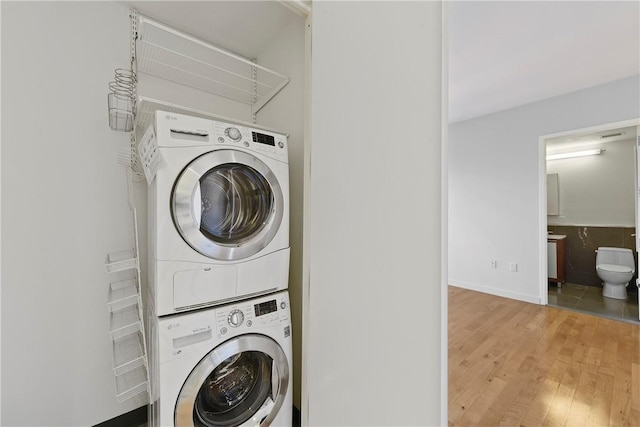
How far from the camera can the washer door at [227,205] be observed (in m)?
1.08

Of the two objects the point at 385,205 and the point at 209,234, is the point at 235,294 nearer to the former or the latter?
the point at 209,234

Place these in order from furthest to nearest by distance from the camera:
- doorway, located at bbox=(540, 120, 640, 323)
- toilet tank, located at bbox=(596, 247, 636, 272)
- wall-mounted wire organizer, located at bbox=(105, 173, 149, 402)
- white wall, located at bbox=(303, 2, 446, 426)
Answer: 1. doorway, located at bbox=(540, 120, 640, 323)
2. toilet tank, located at bbox=(596, 247, 636, 272)
3. wall-mounted wire organizer, located at bbox=(105, 173, 149, 402)
4. white wall, located at bbox=(303, 2, 446, 426)

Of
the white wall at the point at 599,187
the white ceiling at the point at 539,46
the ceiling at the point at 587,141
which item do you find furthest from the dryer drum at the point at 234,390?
the white wall at the point at 599,187

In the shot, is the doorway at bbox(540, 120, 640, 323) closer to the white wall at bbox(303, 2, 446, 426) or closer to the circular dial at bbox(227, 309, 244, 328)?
the white wall at bbox(303, 2, 446, 426)

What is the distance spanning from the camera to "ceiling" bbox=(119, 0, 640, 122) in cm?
162

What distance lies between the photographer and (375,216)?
0.95 meters

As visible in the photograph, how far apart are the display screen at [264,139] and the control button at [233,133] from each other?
0.07 m

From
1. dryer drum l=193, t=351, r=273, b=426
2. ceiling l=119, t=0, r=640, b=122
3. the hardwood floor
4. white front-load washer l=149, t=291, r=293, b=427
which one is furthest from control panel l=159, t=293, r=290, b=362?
ceiling l=119, t=0, r=640, b=122

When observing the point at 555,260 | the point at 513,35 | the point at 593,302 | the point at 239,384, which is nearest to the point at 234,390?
the point at 239,384

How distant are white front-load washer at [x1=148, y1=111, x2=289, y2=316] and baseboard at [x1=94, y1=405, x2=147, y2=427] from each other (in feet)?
2.85

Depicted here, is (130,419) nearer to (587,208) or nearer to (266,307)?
(266,307)

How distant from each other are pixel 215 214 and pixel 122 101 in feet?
2.25

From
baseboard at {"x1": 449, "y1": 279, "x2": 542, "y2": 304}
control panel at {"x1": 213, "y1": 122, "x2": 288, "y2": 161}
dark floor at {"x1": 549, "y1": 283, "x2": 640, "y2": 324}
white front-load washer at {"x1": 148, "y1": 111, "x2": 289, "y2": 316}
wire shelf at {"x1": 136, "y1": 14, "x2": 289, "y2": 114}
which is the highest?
wire shelf at {"x1": 136, "y1": 14, "x2": 289, "y2": 114}

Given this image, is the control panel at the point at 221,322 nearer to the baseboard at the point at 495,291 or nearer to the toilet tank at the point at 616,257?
the baseboard at the point at 495,291
